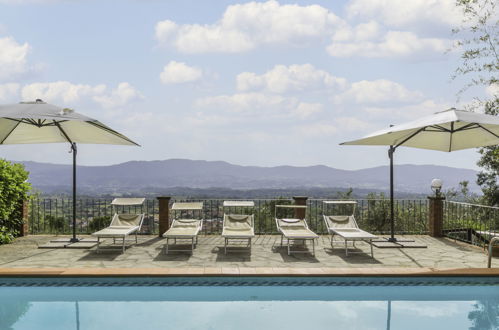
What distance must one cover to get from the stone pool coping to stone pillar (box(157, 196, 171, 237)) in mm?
3352

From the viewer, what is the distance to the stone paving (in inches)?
272

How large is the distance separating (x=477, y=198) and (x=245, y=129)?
440 inches

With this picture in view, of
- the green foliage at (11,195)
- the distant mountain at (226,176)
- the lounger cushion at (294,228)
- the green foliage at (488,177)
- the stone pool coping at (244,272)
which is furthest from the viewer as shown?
the distant mountain at (226,176)

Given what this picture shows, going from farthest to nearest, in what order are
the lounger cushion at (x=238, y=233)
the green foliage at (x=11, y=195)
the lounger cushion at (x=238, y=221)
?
the green foliage at (x=11, y=195) → the lounger cushion at (x=238, y=221) → the lounger cushion at (x=238, y=233)

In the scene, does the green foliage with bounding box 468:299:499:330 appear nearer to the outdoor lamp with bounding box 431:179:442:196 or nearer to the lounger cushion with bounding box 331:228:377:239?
the lounger cushion with bounding box 331:228:377:239

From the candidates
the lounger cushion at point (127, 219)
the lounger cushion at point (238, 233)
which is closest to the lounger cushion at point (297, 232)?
the lounger cushion at point (238, 233)

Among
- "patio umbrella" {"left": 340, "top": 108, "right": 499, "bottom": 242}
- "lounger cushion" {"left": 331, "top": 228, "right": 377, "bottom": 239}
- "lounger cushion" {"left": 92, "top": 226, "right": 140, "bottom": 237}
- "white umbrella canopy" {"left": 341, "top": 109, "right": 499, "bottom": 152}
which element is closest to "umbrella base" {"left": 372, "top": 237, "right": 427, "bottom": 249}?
"patio umbrella" {"left": 340, "top": 108, "right": 499, "bottom": 242}

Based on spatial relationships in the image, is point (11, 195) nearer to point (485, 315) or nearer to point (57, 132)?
point (57, 132)

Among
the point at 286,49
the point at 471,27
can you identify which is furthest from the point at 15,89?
the point at 471,27

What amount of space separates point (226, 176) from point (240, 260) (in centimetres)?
10375

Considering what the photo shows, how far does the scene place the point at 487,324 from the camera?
529cm

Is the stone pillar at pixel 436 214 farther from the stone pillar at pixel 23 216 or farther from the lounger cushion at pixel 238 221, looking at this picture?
the stone pillar at pixel 23 216

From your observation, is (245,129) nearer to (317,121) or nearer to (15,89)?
(317,121)

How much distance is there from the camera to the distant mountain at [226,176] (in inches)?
3533
